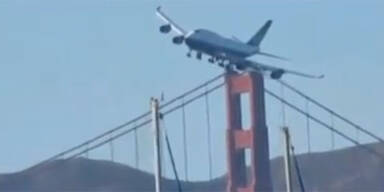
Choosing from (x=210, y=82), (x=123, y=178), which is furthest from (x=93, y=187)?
(x=210, y=82)

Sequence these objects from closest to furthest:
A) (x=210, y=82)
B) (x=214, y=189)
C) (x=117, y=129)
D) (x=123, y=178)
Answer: (x=117, y=129) < (x=210, y=82) < (x=214, y=189) < (x=123, y=178)

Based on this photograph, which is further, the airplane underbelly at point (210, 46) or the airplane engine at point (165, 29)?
the airplane engine at point (165, 29)

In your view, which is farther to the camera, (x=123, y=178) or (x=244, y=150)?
(x=123, y=178)

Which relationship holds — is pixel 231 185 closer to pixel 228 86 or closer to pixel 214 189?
pixel 228 86

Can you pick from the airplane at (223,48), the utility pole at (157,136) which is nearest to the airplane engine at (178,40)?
the airplane at (223,48)

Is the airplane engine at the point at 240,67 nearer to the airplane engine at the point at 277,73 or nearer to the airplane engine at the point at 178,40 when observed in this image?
the airplane engine at the point at 277,73

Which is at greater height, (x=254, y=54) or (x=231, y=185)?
(x=254, y=54)
